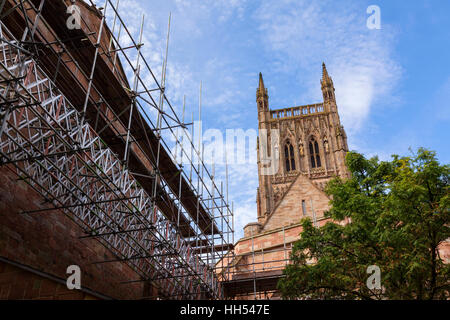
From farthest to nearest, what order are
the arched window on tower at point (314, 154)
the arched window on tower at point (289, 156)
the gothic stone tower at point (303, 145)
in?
the arched window on tower at point (289, 156) < the arched window on tower at point (314, 154) < the gothic stone tower at point (303, 145)

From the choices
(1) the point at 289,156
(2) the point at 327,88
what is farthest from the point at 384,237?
(2) the point at 327,88

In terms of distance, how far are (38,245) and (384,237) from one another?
9.76 meters

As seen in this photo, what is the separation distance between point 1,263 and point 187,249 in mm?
8185

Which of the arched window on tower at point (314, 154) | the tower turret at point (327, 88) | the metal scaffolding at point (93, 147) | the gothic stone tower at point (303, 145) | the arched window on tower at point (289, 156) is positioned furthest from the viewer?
the tower turret at point (327, 88)

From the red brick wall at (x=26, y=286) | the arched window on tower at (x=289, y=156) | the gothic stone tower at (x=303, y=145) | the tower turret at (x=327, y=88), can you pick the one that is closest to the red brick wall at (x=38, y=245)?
the red brick wall at (x=26, y=286)

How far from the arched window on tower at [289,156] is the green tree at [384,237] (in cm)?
5424

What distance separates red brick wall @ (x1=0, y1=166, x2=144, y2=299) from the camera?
1168 cm

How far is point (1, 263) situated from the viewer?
11.3 meters

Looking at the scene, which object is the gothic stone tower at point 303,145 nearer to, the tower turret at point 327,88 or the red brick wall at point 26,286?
the tower turret at point 327,88

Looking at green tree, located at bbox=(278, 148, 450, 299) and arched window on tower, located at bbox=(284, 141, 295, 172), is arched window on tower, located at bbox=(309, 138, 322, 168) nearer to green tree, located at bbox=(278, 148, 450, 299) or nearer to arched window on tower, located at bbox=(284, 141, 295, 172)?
arched window on tower, located at bbox=(284, 141, 295, 172)

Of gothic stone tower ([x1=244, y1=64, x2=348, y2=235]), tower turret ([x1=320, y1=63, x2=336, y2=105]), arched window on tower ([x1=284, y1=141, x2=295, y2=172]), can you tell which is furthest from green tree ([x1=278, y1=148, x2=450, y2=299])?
tower turret ([x1=320, y1=63, x2=336, y2=105])

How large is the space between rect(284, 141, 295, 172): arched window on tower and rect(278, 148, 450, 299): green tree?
5424cm

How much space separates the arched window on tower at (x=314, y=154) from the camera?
7050 centimetres
